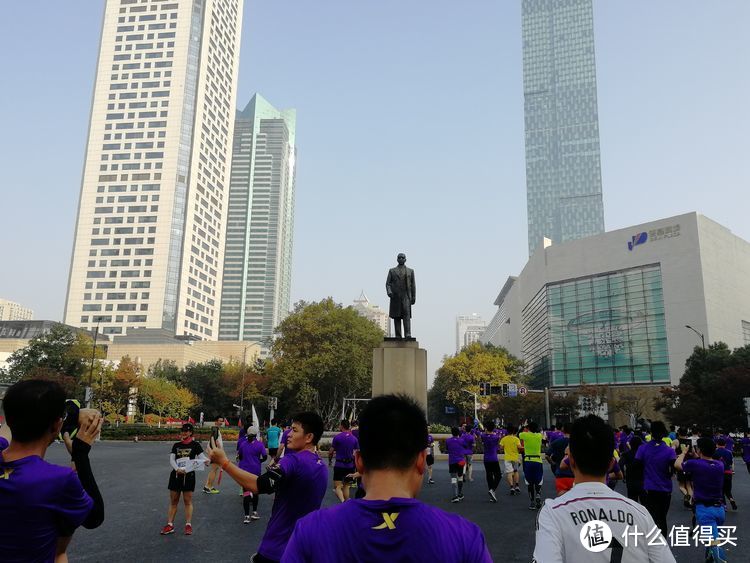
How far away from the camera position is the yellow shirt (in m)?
14.3

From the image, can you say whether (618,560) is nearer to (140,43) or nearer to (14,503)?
(14,503)

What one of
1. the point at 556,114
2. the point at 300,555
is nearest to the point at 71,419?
the point at 300,555

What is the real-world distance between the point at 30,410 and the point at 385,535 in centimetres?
208

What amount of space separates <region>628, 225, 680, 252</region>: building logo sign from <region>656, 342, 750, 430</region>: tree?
29085 mm

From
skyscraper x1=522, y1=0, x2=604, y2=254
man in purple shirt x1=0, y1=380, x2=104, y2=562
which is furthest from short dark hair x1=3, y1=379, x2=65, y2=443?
skyscraper x1=522, y1=0, x2=604, y2=254

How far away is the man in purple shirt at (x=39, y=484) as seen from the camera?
2.52 meters

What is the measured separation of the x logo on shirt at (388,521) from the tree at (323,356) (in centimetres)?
4441

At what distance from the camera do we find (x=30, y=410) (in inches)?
108

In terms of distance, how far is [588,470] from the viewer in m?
3.05

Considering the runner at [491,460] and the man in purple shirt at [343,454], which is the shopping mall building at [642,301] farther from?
the man in purple shirt at [343,454]

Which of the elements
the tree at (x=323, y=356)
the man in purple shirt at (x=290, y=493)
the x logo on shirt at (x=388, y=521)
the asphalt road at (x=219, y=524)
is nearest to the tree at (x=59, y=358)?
the tree at (x=323, y=356)

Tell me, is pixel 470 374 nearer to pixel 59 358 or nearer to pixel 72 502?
pixel 59 358

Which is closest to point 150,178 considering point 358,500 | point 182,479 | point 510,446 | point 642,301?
point 642,301

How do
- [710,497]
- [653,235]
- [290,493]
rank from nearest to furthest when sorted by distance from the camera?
[290,493] < [710,497] < [653,235]
